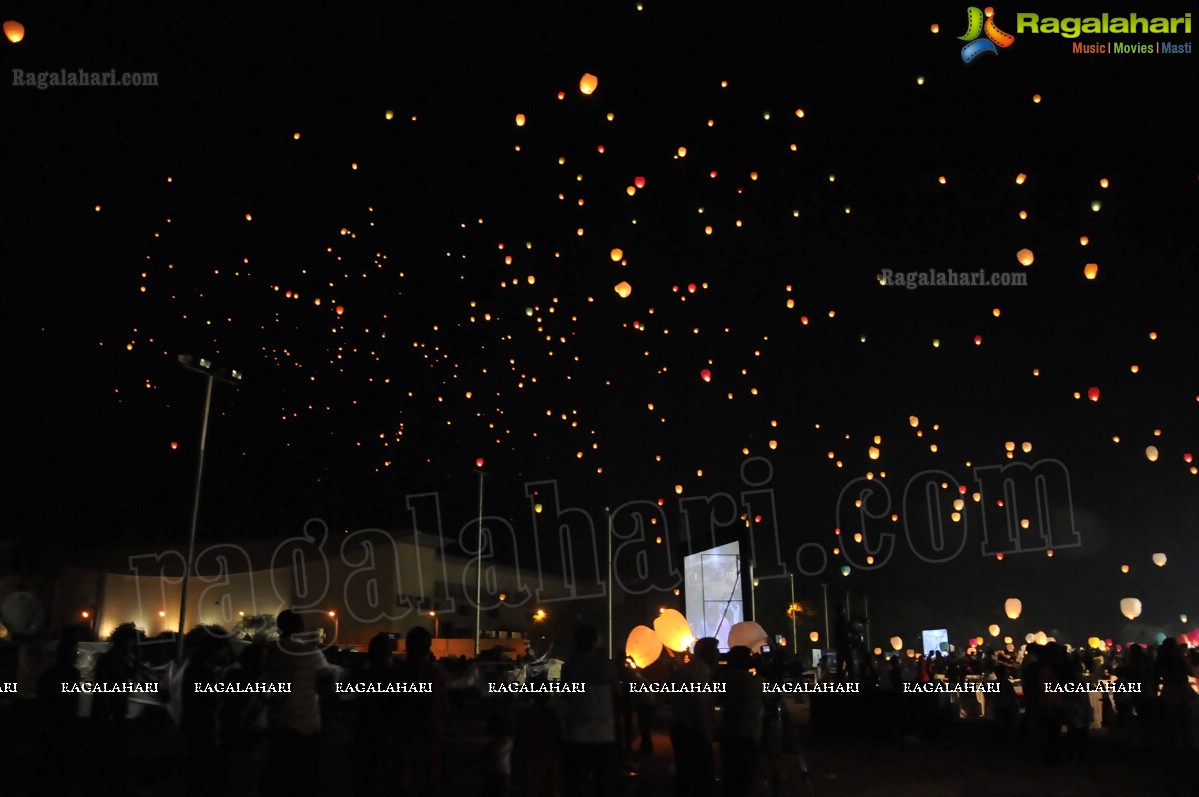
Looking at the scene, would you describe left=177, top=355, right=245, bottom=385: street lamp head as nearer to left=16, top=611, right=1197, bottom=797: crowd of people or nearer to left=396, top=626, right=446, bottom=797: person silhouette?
left=16, top=611, right=1197, bottom=797: crowd of people

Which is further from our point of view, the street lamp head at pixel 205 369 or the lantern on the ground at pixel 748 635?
the street lamp head at pixel 205 369

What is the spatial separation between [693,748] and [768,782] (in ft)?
12.2

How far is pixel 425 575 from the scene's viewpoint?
2089 inches

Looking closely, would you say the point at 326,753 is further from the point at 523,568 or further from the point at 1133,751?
the point at 523,568

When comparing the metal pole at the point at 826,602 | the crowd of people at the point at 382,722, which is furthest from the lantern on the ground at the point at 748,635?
the metal pole at the point at 826,602

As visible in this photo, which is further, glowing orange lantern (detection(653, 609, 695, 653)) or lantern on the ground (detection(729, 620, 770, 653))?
glowing orange lantern (detection(653, 609, 695, 653))

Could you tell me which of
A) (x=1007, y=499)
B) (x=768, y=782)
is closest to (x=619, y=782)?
(x=768, y=782)

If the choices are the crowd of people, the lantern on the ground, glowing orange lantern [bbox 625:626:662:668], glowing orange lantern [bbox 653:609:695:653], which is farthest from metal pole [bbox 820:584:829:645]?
the crowd of people

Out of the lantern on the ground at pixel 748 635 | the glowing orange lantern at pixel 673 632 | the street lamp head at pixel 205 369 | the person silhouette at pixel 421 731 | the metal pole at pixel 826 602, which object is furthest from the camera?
the metal pole at pixel 826 602

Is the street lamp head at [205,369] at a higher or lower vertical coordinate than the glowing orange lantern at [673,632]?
higher

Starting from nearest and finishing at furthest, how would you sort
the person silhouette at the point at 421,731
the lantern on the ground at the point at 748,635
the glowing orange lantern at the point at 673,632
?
1. the person silhouette at the point at 421,731
2. the lantern on the ground at the point at 748,635
3. the glowing orange lantern at the point at 673,632

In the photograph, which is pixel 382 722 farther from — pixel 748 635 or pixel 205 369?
pixel 205 369

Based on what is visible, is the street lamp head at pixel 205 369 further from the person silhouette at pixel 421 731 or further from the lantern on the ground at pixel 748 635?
the person silhouette at pixel 421 731

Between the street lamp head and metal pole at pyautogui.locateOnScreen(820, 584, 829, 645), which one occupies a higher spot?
the street lamp head
